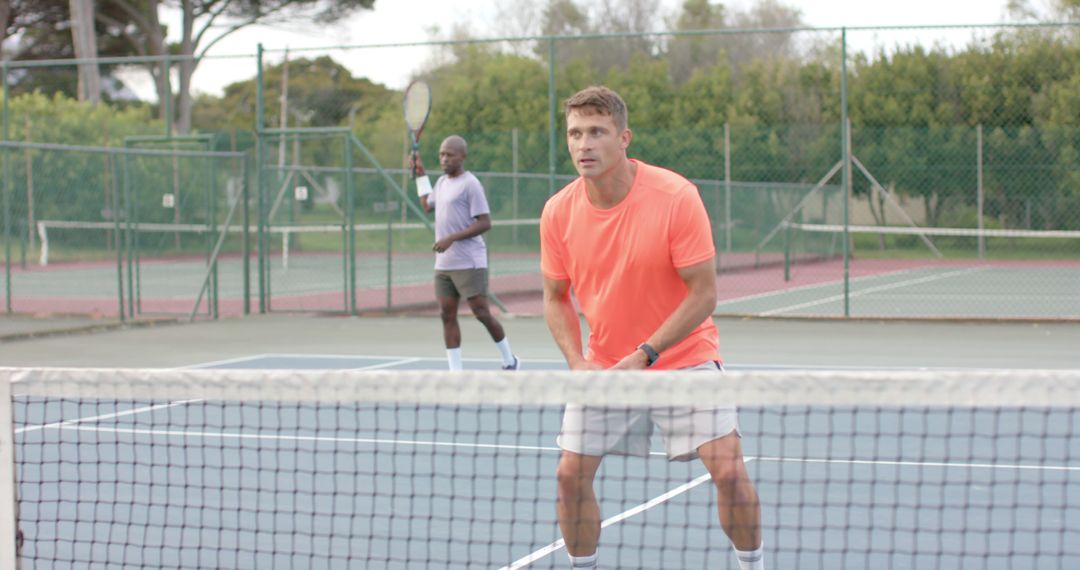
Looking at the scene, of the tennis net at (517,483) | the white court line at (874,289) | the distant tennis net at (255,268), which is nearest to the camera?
the tennis net at (517,483)

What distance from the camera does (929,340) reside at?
11.9m

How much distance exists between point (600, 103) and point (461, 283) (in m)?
5.25

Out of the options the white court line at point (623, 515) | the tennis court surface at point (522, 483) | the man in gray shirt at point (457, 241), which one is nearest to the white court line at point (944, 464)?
the tennis court surface at point (522, 483)

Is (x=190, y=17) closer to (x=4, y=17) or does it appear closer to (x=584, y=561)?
(x=4, y=17)

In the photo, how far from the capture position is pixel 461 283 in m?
9.05

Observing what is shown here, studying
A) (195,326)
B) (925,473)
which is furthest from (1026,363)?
(195,326)

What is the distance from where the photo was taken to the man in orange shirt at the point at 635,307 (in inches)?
150

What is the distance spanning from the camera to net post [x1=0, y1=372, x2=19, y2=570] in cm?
368

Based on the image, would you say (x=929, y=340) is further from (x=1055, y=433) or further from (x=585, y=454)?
(x=585, y=454)

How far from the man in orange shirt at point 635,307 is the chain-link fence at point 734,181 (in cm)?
900

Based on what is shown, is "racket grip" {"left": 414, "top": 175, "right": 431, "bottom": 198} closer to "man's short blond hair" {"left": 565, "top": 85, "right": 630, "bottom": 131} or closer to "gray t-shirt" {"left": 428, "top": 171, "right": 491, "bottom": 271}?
"gray t-shirt" {"left": 428, "top": 171, "right": 491, "bottom": 271}

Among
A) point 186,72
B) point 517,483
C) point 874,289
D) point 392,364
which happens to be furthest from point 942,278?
point 186,72

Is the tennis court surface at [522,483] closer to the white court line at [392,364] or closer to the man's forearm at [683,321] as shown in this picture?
the man's forearm at [683,321]

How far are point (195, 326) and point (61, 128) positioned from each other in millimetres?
15173
